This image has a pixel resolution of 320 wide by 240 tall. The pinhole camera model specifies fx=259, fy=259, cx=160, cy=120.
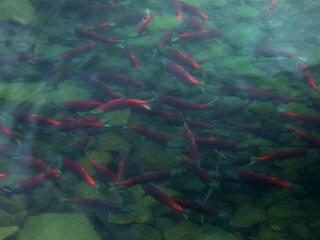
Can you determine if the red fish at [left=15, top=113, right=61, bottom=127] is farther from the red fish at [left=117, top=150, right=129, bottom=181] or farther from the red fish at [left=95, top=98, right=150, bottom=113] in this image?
the red fish at [left=117, top=150, right=129, bottom=181]

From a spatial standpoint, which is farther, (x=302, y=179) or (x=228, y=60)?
(x=228, y=60)

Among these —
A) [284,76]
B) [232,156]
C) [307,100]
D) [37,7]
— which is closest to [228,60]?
[284,76]

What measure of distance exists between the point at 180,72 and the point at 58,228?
2.84m

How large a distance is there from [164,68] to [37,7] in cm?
325

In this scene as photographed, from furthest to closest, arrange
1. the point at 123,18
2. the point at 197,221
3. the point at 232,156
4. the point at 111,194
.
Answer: the point at 123,18
the point at 232,156
the point at 111,194
the point at 197,221

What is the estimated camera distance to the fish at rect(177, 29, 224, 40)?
5.07 m

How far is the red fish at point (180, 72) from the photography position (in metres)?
4.25

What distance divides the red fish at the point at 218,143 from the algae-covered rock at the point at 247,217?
84cm

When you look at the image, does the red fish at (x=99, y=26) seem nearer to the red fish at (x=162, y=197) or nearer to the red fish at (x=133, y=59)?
the red fish at (x=133, y=59)

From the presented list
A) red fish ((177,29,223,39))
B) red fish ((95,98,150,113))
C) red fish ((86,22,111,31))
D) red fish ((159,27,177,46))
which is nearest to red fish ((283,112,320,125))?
red fish ((95,98,150,113))

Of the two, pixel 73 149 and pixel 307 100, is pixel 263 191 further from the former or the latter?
pixel 73 149

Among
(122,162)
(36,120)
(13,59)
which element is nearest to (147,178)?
(122,162)

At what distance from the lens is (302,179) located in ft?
10.0

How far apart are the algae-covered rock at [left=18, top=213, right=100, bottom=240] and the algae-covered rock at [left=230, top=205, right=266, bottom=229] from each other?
1444 millimetres
